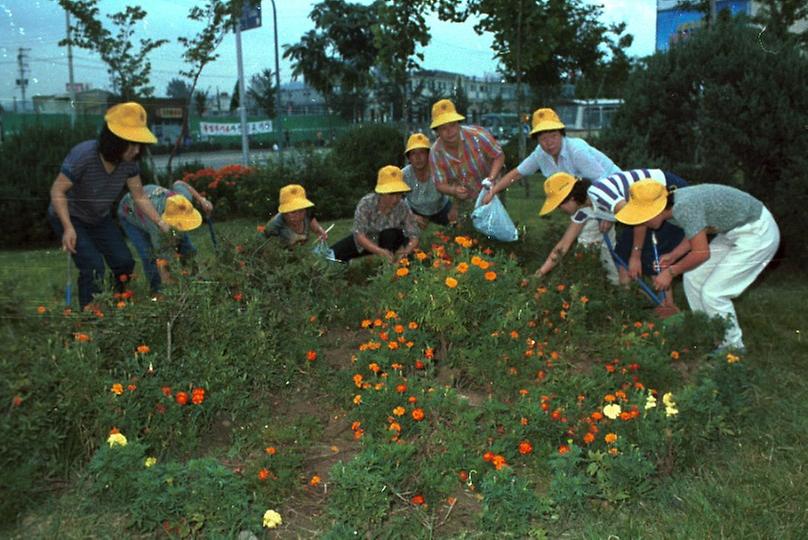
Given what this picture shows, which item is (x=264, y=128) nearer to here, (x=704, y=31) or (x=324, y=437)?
(x=324, y=437)

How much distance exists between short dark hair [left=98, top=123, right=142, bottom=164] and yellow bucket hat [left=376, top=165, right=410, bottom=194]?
6.16 ft

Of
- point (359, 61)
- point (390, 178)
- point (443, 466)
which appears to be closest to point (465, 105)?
point (390, 178)

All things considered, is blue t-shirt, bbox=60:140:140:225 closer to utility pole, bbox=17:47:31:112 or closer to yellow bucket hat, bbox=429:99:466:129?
utility pole, bbox=17:47:31:112

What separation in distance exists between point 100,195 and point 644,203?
273 centimetres

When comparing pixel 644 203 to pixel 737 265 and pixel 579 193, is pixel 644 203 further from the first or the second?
pixel 737 265

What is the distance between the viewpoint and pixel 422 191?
5.72 metres

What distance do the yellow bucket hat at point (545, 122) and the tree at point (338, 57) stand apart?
129cm

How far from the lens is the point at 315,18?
149 inches

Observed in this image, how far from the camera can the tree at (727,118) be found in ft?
19.1

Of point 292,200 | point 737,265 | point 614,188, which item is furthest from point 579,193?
point 292,200

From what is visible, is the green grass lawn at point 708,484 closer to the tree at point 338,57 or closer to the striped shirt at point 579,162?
the tree at point 338,57

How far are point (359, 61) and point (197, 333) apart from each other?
5.10 ft

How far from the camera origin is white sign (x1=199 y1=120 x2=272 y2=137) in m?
3.04

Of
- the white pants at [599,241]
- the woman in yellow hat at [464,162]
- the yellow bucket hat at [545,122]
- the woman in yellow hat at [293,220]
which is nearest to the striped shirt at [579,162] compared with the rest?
the yellow bucket hat at [545,122]
